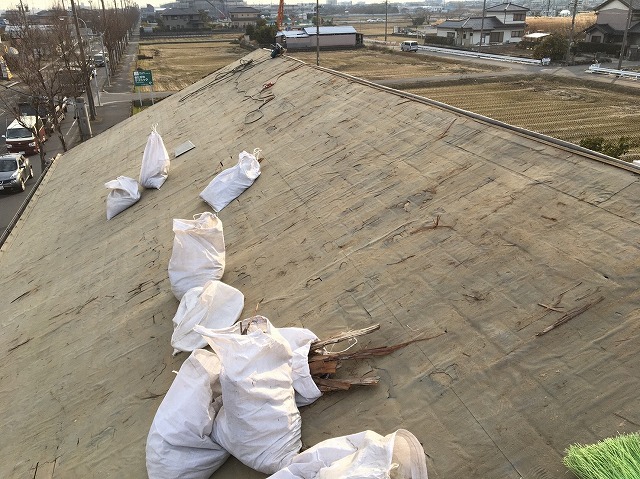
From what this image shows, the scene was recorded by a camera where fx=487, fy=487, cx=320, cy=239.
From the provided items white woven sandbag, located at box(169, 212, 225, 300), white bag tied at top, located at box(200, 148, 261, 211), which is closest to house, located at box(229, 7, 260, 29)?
white bag tied at top, located at box(200, 148, 261, 211)

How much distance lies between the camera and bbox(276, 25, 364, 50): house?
168ft

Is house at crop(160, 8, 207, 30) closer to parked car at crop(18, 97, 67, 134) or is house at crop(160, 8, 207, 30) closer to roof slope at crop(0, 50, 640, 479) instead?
parked car at crop(18, 97, 67, 134)

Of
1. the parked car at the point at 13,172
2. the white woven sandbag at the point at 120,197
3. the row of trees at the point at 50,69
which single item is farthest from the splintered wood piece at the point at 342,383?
the row of trees at the point at 50,69

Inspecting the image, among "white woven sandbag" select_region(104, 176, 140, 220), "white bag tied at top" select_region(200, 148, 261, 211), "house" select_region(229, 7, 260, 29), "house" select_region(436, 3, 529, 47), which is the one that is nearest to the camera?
"white bag tied at top" select_region(200, 148, 261, 211)

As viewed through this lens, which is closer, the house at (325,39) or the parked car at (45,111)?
the parked car at (45,111)

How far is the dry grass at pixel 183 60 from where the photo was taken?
124ft

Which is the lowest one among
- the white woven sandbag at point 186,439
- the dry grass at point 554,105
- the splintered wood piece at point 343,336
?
the dry grass at point 554,105

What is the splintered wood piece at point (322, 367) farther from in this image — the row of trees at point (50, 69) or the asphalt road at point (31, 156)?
the row of trees at point (50, 69)

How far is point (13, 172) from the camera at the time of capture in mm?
16359

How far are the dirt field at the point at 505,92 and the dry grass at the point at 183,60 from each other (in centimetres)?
10

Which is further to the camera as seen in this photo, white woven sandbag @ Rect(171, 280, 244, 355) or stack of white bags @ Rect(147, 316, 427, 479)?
white woven sandbag @ Rect(171, 280, 244, 355)

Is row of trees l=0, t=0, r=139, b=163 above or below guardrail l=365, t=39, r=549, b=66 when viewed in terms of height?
above

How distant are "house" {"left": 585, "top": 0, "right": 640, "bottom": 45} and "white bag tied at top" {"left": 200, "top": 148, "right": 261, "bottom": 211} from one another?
43.5 meters

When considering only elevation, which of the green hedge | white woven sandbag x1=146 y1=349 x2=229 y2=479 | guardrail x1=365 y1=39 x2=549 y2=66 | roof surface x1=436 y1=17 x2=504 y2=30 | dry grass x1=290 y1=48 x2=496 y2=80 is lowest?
dry grass x1=290 y1=48 x2=496 y2=80
